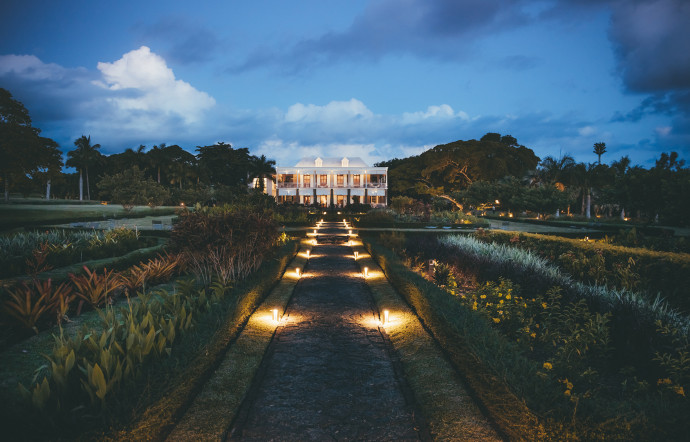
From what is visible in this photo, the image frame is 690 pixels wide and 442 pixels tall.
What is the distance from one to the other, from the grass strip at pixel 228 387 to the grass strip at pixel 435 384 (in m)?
1.75

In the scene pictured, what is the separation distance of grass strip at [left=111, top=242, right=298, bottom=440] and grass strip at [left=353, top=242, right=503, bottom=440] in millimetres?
2129

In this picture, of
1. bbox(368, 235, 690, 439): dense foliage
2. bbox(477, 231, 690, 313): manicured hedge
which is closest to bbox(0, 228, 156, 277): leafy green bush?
bbox(368, 235, 690, 439): dense foliage

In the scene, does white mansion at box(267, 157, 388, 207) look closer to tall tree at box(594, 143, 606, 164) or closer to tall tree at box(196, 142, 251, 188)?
tall tree at box(196, 142, 251, 188)

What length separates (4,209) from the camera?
15.8 m

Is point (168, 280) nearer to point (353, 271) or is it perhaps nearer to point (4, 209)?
point (353, 271)

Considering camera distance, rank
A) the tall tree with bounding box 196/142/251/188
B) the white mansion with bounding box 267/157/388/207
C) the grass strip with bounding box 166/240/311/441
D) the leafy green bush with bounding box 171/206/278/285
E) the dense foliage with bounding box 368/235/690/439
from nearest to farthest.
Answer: the dense foliage with bounding box 368/235/690/439
the grass strip with bounding box 166/240/311/441
the leafy green bush with bounding box 171/206/278/285
the white mansion with bounding box 267/157/388/207
the tall tree with bounding box 196/142/251/188

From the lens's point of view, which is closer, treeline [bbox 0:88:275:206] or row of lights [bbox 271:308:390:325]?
row of lights [bbox 271:308:390:325]

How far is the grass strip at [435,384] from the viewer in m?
2.94

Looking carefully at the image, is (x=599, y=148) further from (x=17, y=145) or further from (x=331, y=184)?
(x=17, y=145)

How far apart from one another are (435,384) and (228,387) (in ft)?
6.97

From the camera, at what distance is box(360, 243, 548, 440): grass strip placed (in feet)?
8.96

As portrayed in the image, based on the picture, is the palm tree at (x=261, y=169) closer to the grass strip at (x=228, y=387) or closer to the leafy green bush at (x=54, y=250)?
the leafy green bush at (x=54, y=250)

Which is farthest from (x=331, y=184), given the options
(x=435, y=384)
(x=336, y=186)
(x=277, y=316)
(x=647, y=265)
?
(x=435, y=384)

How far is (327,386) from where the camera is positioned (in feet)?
12.2
